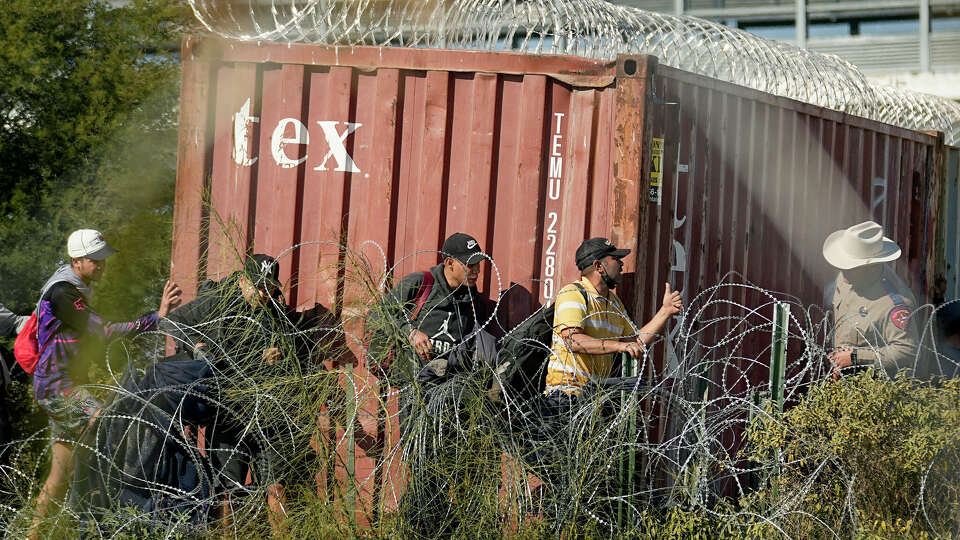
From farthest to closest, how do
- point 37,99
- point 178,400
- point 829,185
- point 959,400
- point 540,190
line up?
point 37,99 < point 829,185 < point 540,190 < point 178,400 < point 959,400

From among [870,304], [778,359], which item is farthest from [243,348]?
[870,304]

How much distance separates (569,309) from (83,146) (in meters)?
6.59

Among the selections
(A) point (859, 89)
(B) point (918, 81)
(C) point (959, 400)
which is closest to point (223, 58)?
(C) point (959, 400)

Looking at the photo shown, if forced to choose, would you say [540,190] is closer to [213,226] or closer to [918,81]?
[213,226]

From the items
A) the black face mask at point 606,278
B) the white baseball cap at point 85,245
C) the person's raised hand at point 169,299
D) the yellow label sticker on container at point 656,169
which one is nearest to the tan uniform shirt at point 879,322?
the yellow label sticker on container at point 656,169

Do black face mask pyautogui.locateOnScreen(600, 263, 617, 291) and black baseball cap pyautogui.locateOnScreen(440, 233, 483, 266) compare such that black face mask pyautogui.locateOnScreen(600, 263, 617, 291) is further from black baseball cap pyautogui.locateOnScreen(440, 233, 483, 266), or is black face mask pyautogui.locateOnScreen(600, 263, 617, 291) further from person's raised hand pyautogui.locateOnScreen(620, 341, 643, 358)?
black baseball cap pyautogui.locateOnScreen(440, 233, 483, 266)

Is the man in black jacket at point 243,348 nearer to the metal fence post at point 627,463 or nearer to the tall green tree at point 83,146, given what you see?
the metal fence post at point 627,463

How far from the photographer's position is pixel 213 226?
18.7 ft

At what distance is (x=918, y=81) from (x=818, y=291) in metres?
8.46

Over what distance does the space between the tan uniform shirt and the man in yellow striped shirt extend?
131cm

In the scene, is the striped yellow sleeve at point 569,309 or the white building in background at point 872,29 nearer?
the striped yellow sleeve at point 569,309

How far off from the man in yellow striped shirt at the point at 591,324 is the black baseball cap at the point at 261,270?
143 centimetres

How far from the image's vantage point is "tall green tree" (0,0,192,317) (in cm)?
881

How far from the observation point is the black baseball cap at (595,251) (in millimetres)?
4980
